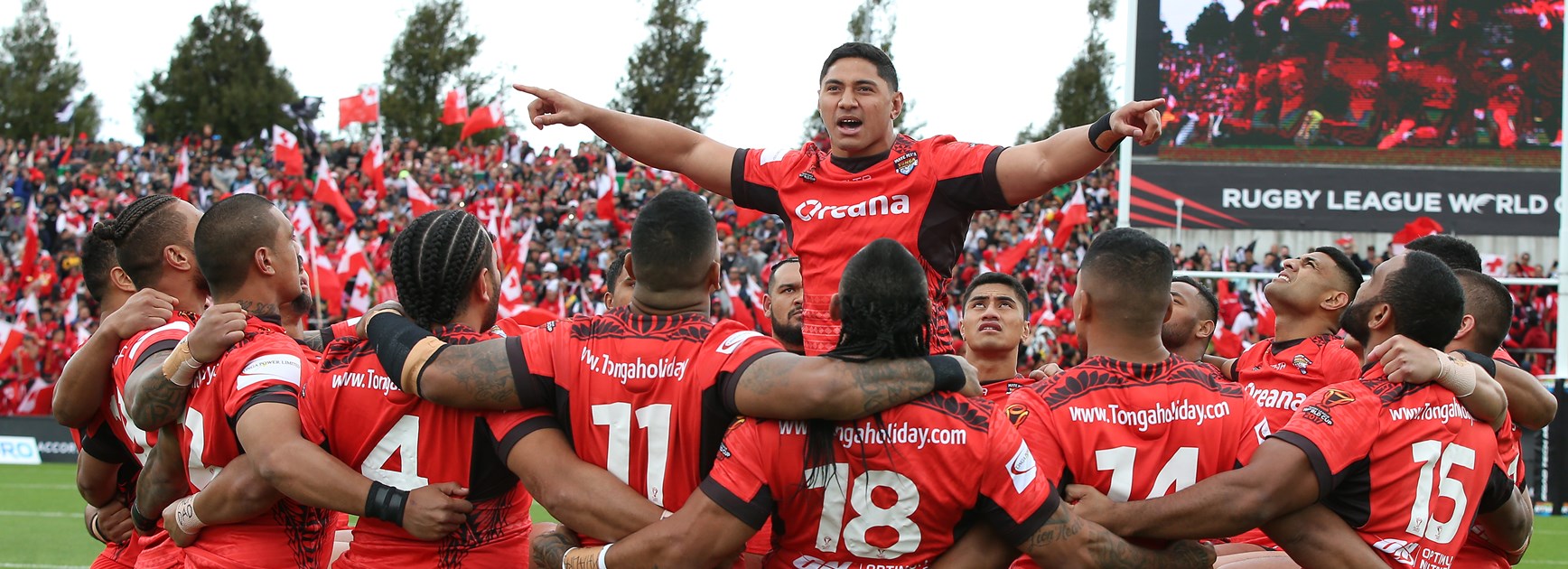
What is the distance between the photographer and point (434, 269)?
3826 millimetres

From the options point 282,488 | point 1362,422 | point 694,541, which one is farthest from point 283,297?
point 1362,422

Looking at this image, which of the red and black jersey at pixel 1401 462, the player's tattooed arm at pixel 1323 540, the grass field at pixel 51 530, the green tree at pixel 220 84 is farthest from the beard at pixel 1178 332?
the green tree at pixel 220 84

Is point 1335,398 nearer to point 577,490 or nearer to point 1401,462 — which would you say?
point 1401,462

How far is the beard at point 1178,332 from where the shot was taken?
20.3ft

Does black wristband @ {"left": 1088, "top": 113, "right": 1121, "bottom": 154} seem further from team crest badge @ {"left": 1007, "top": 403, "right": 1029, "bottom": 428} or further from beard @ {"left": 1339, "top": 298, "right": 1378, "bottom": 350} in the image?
team crest badge @ {"left": 1007, "top": 403, "right": 1029, "bottom": 428}

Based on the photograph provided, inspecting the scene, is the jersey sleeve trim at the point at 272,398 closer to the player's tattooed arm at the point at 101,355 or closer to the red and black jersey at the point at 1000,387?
the player's tattooed arm at the point at 101,355

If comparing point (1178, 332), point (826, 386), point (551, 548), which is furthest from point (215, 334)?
point (1178, 332)

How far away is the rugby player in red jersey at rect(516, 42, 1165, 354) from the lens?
4762mm

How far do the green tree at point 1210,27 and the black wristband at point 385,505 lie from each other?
1584cm

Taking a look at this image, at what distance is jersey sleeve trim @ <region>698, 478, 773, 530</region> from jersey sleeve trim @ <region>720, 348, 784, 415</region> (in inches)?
8.2

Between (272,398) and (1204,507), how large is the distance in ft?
9.12

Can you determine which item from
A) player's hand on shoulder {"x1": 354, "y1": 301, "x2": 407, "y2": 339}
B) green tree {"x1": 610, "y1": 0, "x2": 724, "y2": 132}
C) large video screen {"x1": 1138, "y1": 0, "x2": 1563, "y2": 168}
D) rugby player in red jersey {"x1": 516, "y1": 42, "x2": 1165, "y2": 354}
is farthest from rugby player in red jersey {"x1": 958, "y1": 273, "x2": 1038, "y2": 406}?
green tree {"x1": 610, "y1": 0, "x2": 724, "y2": 132}

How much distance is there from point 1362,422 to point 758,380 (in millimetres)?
1898

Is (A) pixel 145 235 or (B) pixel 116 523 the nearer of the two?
(A) pixel 145 235
